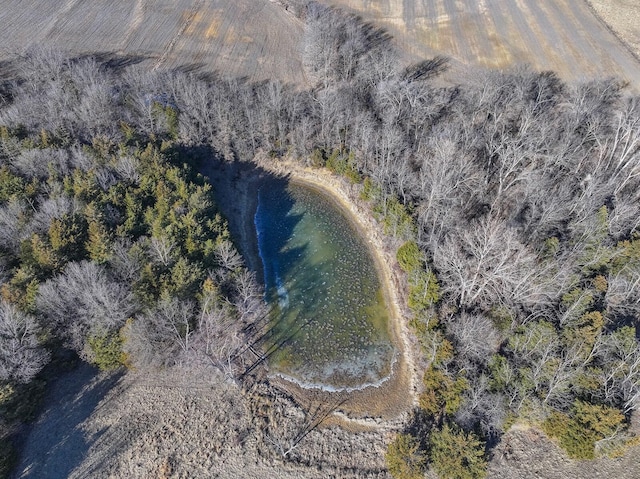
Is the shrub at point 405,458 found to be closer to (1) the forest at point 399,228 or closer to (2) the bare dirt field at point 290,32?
(1) the forest at point 399,228

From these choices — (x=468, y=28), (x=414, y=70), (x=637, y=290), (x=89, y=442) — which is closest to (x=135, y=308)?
(x=89, y=442)

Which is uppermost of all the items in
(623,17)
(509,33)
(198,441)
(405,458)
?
(509,33)

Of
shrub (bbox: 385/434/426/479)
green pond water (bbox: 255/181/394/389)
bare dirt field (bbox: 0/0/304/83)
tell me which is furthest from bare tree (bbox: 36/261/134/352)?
bare dirt field (bbox: 0/0/304/83)

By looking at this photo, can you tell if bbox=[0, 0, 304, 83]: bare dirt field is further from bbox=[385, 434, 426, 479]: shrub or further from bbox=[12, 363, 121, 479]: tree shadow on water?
bbox=[385, 434, 426, 479]: shrub

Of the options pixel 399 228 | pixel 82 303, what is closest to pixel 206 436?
pixel 82 303

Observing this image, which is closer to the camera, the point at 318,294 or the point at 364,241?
the point at 318,294

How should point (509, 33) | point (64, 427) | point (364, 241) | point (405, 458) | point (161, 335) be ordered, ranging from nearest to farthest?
point (405, 458) → point (64, 427) → point (161, 335) → point (364, 241) → point (509, 33)

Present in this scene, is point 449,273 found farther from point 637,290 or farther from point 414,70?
point 414,70

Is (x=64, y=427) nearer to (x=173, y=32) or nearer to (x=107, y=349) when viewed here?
(x=107, y=349)
